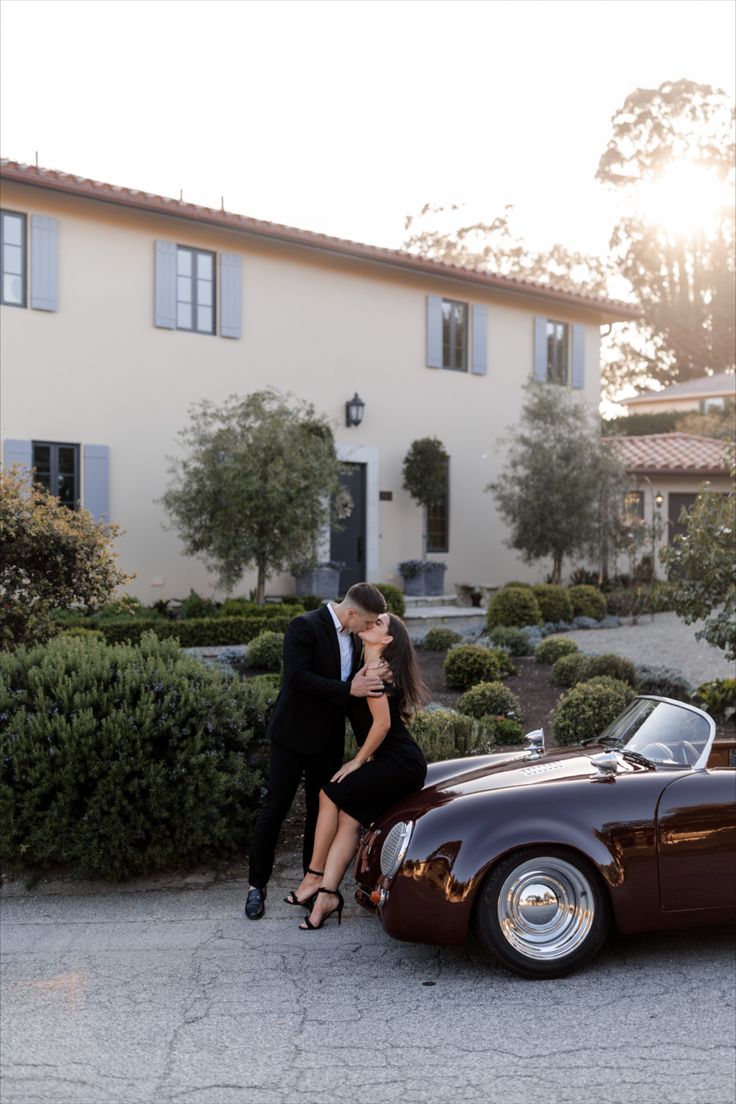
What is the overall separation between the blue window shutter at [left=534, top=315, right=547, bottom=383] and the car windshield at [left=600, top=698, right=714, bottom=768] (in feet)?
53.3

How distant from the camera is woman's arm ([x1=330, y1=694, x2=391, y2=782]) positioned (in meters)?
5.11

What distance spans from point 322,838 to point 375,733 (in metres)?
0.56

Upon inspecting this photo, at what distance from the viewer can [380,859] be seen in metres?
4.64

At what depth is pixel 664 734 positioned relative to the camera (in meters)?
5.02

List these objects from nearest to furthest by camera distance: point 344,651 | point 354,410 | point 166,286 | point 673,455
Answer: point 344,651 → point 166,286 → point 354,410 → point 673,455

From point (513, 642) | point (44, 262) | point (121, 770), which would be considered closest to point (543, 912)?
point (121, 770)

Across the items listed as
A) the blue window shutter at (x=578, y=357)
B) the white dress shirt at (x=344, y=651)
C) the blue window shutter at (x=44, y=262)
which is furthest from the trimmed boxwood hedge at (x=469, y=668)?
the blue window shutter at (x=578, y=357)

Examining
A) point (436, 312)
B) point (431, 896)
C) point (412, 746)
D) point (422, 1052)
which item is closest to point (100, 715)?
point (412, 746)

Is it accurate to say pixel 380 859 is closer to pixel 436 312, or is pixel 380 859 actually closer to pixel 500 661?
pixel 500 661

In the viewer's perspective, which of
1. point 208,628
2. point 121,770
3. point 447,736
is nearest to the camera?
point 121,770

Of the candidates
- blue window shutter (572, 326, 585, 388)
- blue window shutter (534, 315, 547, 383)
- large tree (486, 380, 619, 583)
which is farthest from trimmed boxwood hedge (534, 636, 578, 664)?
blue window shutter (572, 326, 585, 388)

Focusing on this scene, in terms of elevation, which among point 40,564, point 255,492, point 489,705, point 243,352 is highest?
→ point 243,352

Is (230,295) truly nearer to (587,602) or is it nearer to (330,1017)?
(587,602)

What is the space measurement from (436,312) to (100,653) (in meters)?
14.5
